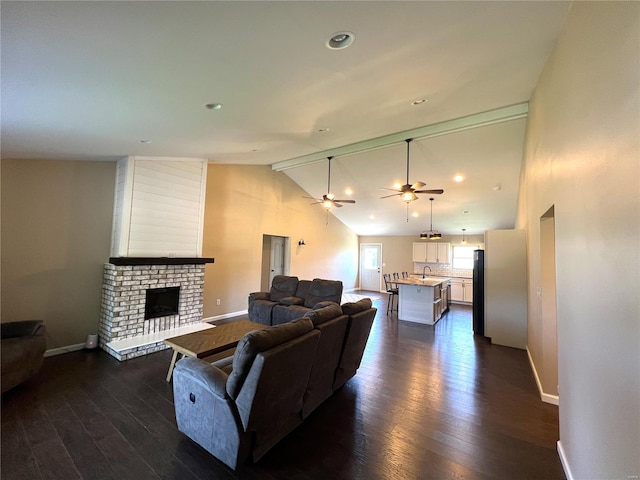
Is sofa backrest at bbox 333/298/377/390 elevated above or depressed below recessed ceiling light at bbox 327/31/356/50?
below

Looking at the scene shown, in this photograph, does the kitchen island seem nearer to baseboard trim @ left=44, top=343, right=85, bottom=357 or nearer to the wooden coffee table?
the wooden coffee table

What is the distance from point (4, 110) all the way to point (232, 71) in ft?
6.30

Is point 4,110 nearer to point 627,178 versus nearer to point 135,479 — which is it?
point 135,479

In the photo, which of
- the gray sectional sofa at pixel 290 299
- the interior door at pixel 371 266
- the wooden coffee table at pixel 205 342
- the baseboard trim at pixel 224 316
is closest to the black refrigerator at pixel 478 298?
the gray sectional sofa at pixel 290 299

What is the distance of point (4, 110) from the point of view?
7.09 feet

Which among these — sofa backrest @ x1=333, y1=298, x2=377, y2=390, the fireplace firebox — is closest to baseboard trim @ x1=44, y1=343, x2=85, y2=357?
the fireplace firebox

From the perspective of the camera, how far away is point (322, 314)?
8.03ft

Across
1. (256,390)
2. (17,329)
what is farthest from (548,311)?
(17,329)

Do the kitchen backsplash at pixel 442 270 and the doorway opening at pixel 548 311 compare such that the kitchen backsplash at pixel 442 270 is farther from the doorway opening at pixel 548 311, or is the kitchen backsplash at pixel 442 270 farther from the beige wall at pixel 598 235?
the beige wall at pixel 598 235

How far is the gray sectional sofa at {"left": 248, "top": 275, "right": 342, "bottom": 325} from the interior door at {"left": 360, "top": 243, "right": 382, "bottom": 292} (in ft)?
19.8

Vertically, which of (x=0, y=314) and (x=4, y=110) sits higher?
(x=4, y=110)

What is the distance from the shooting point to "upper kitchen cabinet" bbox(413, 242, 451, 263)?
9.34 m

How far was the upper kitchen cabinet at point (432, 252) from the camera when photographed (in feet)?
30.6

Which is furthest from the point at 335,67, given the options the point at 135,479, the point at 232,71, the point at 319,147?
the point at 135,479
